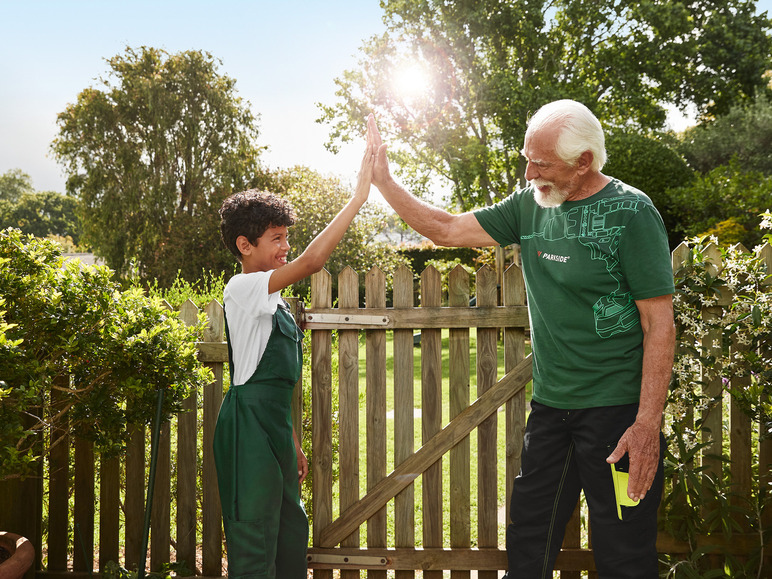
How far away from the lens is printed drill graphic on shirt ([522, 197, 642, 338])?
6.27ft

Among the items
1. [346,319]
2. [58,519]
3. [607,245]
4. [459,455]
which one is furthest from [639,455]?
[58,519]

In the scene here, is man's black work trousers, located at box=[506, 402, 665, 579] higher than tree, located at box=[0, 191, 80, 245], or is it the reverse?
tree, located at box=[0, 191, 80, 245]

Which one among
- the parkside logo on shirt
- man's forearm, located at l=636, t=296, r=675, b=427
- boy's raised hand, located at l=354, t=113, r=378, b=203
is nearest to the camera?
man's forearm, located at l=636, t=296, r=675, b=427

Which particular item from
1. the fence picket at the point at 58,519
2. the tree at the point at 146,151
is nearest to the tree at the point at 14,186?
the tree at the point at 146,151

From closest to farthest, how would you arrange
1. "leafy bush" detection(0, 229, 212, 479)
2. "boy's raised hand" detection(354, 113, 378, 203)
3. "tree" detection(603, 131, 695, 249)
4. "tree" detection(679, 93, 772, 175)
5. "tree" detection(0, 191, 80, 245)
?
"leafy bush" detection(0, 229, 212, 479)
"boy's raised hand" detection(354, 113, 378, 203)
"tree" detection(603, 131, 695, 249)
"tree" detection(679, 93, 772, 175)
"tree" detection(0, 191, 80, 245)

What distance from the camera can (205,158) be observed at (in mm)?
21688

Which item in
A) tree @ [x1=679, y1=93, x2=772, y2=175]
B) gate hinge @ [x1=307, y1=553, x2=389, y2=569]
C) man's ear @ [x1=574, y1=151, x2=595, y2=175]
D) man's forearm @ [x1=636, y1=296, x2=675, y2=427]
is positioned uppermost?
tree @ [x1=679, y1=93, x2=772, y2=175]

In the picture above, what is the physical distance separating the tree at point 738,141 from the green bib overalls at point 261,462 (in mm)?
17485

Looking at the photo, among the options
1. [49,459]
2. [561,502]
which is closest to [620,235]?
[561,502]

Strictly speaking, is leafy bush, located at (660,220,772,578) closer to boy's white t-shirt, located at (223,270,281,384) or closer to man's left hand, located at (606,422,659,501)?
man's left hand, located at (606,422,659,501)

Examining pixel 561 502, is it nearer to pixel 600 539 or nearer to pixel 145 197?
pixel 600 539

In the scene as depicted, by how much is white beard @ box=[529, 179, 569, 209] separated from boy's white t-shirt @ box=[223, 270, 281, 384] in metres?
1.03

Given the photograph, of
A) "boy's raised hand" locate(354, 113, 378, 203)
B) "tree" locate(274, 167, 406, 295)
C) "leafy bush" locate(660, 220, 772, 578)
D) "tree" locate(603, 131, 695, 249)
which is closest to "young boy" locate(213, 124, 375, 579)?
"boy's raised hand" locate(354, 113, 378, 203)

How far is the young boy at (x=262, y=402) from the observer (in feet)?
6.73
